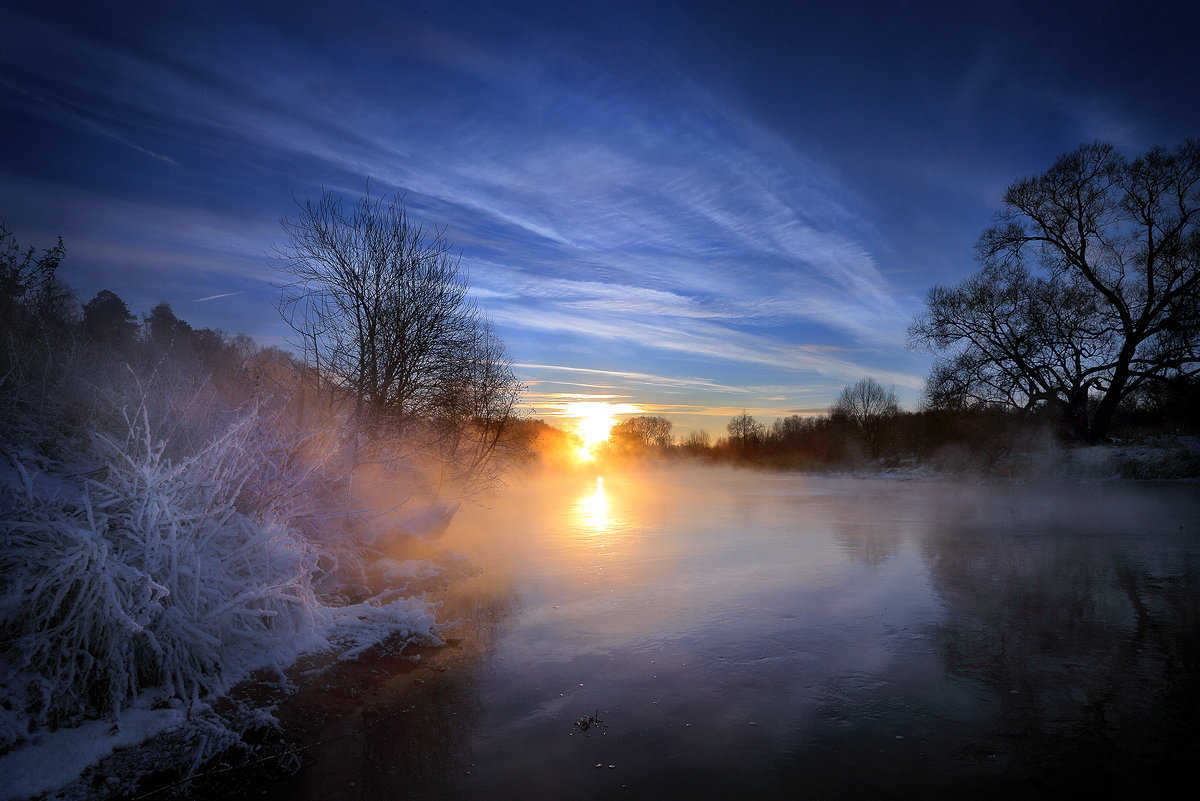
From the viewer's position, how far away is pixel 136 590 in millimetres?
4895

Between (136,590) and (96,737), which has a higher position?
(136,590)

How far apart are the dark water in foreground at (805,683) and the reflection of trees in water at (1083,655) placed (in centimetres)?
3

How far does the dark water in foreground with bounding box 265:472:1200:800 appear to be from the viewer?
4242 millimetres

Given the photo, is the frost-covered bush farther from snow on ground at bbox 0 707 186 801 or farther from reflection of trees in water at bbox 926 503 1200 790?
reflection of trees in water at bbox 926 503 1200 790

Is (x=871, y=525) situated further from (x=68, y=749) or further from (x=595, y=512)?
(x=68, y=749)

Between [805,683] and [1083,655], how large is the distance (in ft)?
10.3

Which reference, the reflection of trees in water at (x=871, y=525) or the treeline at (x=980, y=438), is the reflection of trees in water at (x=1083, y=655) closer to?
the reflection of trees in water at (x=871, y=525)

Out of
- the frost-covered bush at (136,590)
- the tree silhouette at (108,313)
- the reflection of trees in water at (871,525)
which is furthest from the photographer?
the tree silhouette at (108,313)

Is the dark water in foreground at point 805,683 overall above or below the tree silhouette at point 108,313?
below

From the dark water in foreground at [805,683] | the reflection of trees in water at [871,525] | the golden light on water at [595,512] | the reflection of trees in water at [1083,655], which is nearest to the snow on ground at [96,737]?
the dark water in foreground at [805,683]

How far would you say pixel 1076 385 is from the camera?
26.0 m

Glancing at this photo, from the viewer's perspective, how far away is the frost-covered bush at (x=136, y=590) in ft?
14.5

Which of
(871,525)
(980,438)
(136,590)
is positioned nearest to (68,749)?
(136,590)

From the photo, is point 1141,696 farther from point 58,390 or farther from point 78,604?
point 58,390
